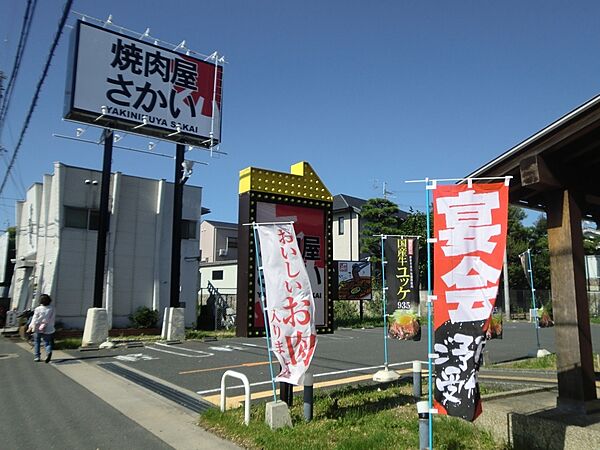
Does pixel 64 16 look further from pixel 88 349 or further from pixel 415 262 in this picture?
pixel 88 349

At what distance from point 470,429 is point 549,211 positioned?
2691 millimetres

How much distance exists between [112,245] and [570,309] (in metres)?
19.9

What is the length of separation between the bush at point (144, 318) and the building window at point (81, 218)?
14.0ft

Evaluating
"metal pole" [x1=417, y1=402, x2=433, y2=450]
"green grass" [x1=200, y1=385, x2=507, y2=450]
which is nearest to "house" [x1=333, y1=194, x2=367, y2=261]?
"green grass" [x1=200, y1=385, x2=507, y2=450]

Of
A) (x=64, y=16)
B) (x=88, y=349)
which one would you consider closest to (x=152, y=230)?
(x=88, y=349)

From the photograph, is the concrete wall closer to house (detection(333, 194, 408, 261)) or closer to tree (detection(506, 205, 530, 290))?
house (detection(333, 194, 408, 261))

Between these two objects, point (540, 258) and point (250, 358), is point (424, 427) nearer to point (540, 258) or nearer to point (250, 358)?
point (250, 358)

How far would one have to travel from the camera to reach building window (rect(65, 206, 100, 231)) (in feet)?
69.4

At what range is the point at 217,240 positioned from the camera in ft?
144

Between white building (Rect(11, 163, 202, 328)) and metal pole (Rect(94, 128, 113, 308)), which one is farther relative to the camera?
white building (Rect(11, 163, 202, 328))

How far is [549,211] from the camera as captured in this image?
5.63 meters

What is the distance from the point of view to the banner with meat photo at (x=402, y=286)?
35.0 ft

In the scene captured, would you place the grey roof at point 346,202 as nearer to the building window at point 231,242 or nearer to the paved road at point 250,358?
the building window at point 231,242

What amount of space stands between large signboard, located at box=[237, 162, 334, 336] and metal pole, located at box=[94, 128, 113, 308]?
11.4 meters
